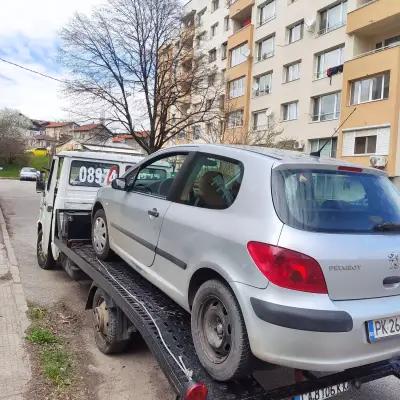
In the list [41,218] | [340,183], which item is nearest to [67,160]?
[41,218]

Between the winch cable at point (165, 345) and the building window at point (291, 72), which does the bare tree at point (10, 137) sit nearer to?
the building window at point (291, 72)

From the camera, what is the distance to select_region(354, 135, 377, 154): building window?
22094 millimetres

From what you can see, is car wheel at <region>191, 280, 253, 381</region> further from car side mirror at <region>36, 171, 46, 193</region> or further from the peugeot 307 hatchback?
car side mirror at <region>36, 171, 46, 193</region>

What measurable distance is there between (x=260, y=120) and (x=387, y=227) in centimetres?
3047

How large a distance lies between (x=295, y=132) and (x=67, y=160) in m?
23.1

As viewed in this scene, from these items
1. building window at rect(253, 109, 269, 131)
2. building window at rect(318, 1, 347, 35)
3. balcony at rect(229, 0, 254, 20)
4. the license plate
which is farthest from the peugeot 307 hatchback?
balcony at rect(229, 0, 254, 20)

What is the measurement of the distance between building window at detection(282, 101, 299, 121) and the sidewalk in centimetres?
2420

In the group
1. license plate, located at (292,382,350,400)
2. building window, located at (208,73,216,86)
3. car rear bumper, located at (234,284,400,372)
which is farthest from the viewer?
building window, located at (208,73,216,86)

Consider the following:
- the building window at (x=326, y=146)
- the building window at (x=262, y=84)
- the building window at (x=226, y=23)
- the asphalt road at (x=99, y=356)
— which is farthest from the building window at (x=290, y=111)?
the asphalt road at (x=99, y=356)

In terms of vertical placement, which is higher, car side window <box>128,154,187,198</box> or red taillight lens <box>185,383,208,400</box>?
car side window <box>128,154,187,198</box>

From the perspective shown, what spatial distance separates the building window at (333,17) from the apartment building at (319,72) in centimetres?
6

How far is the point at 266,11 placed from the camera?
33.0 m

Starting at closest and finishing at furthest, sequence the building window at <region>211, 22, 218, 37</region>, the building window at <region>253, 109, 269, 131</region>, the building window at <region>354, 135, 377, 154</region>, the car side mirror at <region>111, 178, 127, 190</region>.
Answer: the car side mirror at <region>111, 178, 127, 190</region>, the building window at <region>354, 135, 377, 154</region>, the building window at <region>253, 109, 269, 131</region>, the building window at <region>211, 22, 218, 37</region>

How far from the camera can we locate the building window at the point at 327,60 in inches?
1012
